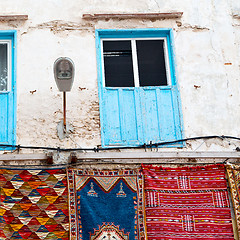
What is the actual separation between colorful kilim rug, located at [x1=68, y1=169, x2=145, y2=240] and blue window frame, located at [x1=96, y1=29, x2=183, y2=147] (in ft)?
2.00

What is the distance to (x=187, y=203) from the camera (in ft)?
24.3

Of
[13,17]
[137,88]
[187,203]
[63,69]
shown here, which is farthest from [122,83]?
[187,203]

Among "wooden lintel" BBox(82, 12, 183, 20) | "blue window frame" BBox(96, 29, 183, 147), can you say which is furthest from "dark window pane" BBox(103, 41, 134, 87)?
"wooden lintel" BBox(82, 12, 183, 20)

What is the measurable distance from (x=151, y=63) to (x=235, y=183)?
8.13ft

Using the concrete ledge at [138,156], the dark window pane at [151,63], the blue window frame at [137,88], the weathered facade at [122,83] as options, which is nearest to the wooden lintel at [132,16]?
the weathered facade at [122,83]

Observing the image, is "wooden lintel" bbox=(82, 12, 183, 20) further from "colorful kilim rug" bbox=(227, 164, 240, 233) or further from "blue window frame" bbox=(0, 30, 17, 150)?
"colorful kilim rug" bbox=(227, 164, 240, 233)

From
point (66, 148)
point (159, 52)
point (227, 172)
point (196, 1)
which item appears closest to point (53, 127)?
point (66, 148)

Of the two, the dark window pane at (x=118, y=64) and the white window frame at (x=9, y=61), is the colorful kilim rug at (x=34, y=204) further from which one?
the dark window pane at (x=118, y=64)

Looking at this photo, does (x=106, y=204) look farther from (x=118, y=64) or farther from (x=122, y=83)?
(x=118, y=64)

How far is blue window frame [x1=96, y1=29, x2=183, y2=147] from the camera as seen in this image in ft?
25.7

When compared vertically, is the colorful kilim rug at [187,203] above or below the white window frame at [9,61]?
below

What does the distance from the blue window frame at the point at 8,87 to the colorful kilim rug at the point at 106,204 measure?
1211 millimetres

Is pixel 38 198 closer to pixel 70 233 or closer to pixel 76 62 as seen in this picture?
pixel 70 233

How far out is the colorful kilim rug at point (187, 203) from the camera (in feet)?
23.8
